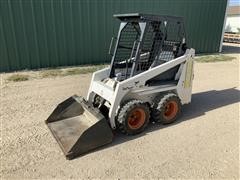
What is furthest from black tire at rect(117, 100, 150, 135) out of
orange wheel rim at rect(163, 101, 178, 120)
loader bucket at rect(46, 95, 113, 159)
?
orange wheel rim at rect(163, 101, 178, 120)

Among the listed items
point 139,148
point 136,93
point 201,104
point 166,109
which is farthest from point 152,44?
point 201,104

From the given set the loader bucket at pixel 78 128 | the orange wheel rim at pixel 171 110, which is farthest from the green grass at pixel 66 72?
the orange wheel rim at pixel 171 110

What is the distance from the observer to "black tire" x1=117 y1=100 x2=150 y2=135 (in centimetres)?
326

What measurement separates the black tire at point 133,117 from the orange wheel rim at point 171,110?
0.44m

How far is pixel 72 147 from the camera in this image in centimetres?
289

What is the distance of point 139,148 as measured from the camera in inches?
125

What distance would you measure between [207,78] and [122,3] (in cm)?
419

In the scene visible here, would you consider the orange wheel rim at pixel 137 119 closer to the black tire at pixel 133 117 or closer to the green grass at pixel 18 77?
the black tire at pixel 133 117

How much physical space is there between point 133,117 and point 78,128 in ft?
2.72

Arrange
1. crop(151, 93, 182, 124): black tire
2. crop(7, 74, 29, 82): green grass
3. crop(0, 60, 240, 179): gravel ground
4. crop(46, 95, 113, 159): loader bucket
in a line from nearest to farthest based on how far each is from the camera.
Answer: crop(0, 60, 240, 179): gravel ground, crop(46, 95, 113, 159): loader bucket, crop(151, 93, 182, 124): black tire, crop(7, 74, 29, 82): green grass

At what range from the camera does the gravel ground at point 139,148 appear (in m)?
2.71

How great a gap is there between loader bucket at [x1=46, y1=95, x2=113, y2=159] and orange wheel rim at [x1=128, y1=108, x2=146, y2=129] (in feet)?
1.43

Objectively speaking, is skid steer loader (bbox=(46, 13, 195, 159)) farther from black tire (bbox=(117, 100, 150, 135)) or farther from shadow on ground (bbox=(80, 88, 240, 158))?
shadow on ground (bbox=(80, 88, 240, 158))

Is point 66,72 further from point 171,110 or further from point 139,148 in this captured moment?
point 139,148
